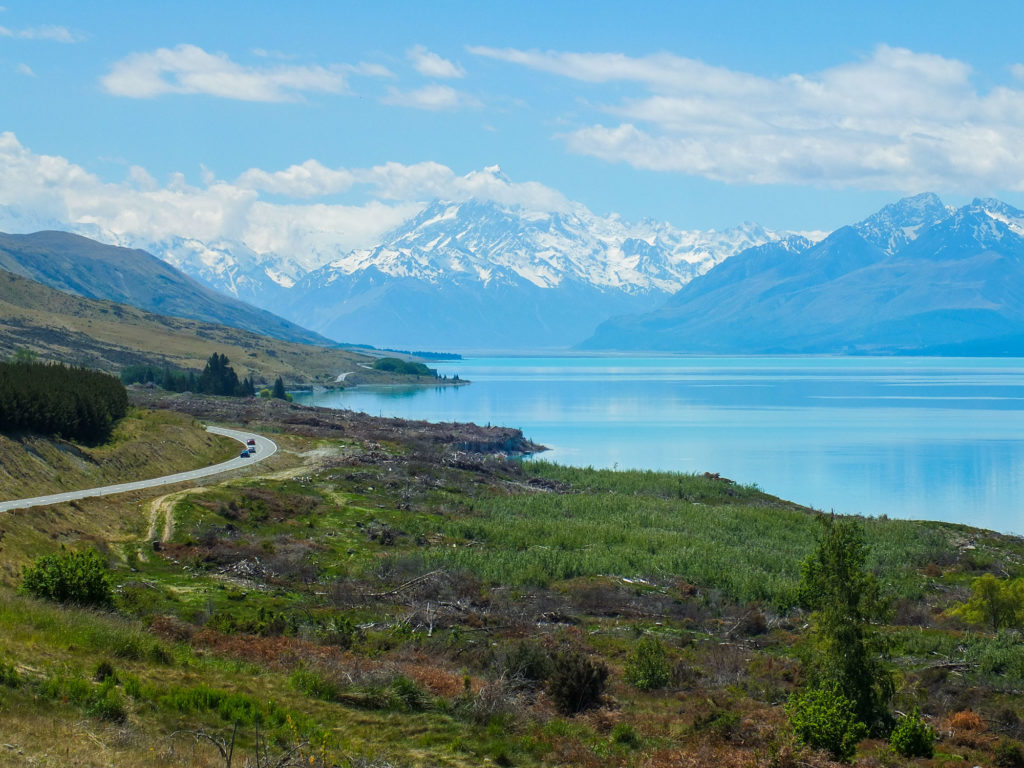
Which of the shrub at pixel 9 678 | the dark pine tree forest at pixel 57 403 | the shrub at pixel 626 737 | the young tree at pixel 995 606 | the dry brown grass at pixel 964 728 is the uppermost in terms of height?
the dark pine tree forest at pixel 57 403

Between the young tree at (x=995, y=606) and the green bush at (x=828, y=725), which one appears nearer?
the green bush at (x=828, y=725)

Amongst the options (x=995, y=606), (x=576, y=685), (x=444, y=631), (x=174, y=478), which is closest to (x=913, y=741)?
(x=576, y=685)

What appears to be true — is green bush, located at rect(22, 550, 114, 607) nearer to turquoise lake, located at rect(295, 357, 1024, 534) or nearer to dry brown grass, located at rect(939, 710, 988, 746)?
dry brown grass, located at rect(939, 710, 988, 746)

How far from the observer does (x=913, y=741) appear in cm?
1991

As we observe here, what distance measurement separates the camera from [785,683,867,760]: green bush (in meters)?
19.0

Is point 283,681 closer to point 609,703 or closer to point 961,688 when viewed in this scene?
point 609,703

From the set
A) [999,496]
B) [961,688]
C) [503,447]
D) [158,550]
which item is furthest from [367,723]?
[503,447]

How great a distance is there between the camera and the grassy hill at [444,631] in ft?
59.5

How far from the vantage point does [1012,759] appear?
64.3ft

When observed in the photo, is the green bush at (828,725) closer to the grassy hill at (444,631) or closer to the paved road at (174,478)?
the grassy hill at (444,631)

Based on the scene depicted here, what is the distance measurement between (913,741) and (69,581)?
21.5 metres

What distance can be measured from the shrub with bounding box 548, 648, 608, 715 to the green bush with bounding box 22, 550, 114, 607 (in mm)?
13040

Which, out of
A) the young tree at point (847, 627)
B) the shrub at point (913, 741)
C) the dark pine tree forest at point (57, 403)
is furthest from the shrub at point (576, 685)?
the dark pine tree forest at point (57, 403)

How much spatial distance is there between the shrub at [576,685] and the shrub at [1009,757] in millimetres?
8558
